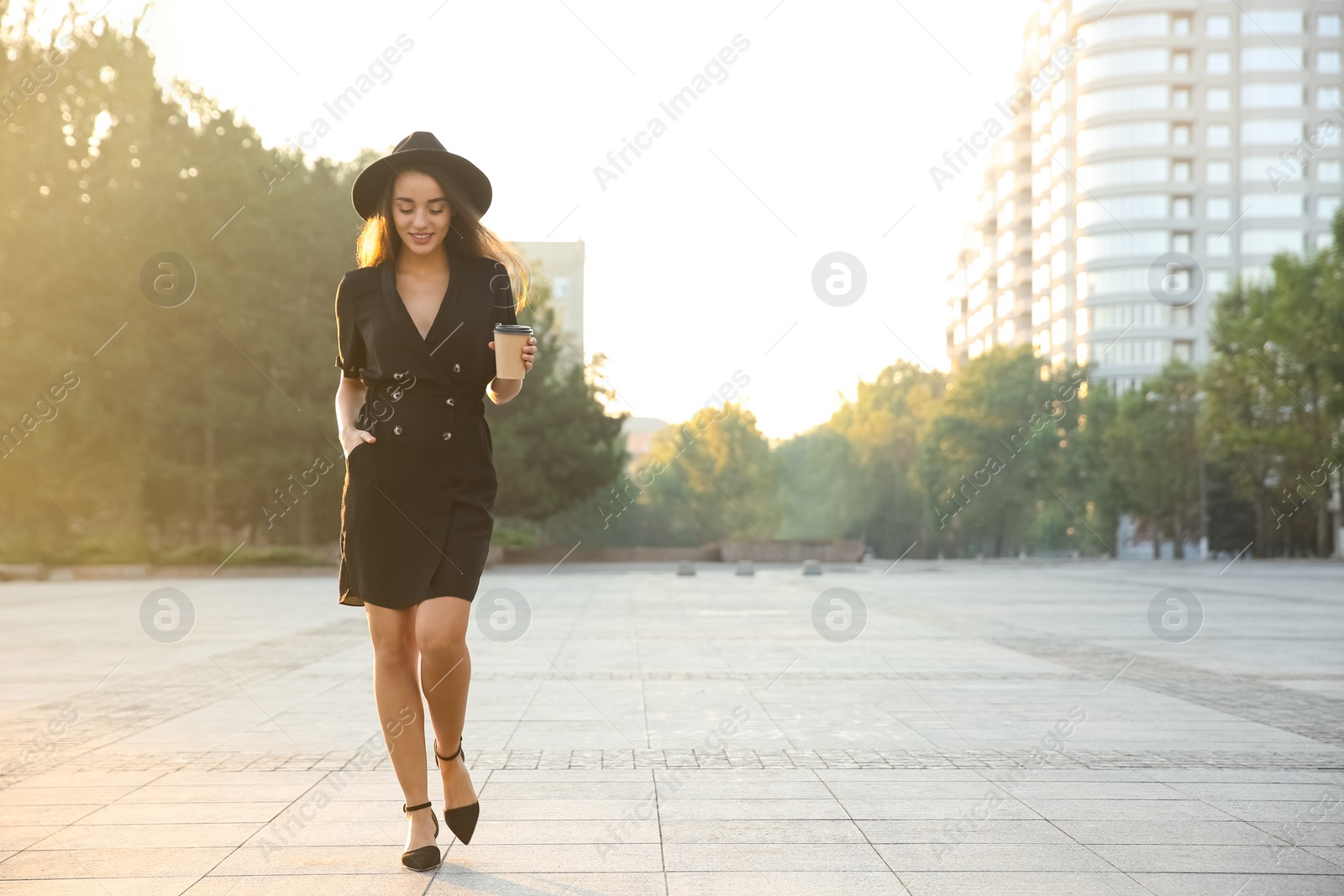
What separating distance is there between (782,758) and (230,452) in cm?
3390

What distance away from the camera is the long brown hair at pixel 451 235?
3.99 metres

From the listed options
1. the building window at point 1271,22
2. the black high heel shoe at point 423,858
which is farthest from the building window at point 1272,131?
the black high heel shoe at point 423,858

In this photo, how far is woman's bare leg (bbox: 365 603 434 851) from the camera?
3.86 metres

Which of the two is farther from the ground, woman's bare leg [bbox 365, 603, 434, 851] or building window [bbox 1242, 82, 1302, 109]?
building window [bbox 1242, 82, 1302, 109]

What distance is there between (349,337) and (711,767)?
8.47 ft

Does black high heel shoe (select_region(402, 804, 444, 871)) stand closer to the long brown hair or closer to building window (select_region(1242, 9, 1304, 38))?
the long brown hair

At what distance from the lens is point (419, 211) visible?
3951 mm

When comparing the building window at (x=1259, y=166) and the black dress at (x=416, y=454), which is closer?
the black dress at (x=416, y=454)

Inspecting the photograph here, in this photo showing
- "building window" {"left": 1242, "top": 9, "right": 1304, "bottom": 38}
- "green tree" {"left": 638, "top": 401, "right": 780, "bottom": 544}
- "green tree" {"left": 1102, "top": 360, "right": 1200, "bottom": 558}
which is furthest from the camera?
"building window" {"left": 1242, "top": 9, "right": 1304, "bottom": 38}

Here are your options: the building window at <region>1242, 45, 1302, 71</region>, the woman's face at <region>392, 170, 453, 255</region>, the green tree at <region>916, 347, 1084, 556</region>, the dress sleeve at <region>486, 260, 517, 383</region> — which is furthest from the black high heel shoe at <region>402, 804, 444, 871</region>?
the building window at <region>1242, 45, 1302, 71</region>

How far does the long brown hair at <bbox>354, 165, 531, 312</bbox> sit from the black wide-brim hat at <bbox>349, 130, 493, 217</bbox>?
0.02 m

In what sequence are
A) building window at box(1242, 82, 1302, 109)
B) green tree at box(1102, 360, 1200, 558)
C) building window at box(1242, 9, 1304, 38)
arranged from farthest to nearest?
building window at box(1242, 9, 1304, 38), building window at box(1242, 82, 1302, 109), green tree at box(1102, 360, 1200, 558)

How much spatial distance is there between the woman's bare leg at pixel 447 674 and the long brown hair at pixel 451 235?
102cm

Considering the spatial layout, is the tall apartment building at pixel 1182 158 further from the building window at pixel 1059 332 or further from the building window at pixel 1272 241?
the building window at pixel 1059 332
